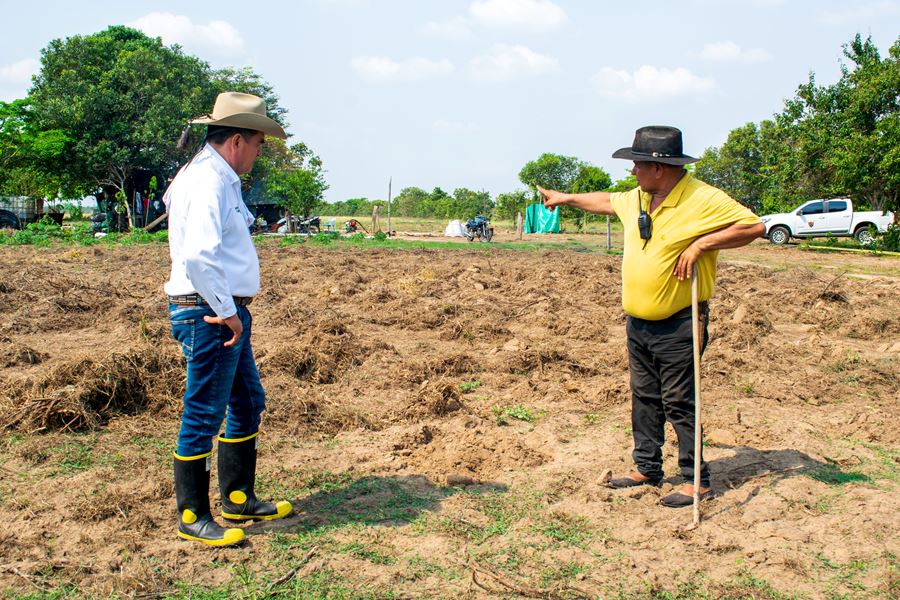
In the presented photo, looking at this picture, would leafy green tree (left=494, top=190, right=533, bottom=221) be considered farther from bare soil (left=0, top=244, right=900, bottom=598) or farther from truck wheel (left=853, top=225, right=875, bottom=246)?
bare soil (left=0, top=244, right=900, bottom=598)

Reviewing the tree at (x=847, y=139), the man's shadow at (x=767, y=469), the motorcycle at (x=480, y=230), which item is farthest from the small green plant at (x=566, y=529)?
the motorcycle at (x=480, y=230)

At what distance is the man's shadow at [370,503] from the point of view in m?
3.56

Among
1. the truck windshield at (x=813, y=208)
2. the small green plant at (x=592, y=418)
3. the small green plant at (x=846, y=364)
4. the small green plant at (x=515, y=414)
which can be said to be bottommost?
the small green plant at (x=592, y=418)

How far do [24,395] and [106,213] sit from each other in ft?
90.0

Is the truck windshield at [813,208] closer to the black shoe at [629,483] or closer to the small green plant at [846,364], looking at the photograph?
the small green plant at [846,364]

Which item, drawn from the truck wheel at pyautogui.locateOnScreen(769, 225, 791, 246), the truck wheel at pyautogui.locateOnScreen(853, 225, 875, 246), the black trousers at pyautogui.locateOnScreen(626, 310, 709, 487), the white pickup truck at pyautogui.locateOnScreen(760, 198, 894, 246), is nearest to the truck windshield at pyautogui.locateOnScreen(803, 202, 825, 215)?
the white pickup truck at pyautogui.locateOnScreen(760, 198, 894, 246)

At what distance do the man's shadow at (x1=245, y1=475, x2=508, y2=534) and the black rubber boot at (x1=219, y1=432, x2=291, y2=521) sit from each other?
84 mm

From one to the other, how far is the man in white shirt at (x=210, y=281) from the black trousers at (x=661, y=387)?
2097 millimetres

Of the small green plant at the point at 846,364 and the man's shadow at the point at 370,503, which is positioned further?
the small green plant at the point at 846,364

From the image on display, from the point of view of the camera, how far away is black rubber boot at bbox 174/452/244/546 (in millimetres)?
3225

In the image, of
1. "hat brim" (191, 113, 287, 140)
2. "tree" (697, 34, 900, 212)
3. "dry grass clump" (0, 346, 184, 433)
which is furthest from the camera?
"tree" (697, 34, 900, 212)

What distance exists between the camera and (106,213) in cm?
2950

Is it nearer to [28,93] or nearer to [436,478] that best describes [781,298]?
[436,478]

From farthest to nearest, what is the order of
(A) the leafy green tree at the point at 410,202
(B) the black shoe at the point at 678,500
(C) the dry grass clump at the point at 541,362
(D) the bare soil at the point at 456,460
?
(A) the leafy green tree at the point at 410,202 < (C) the dry grass clump at the point at 541,362 < (B) the black shoe at the point at 678,500 < (D) the bare soil at the point at 456,460
